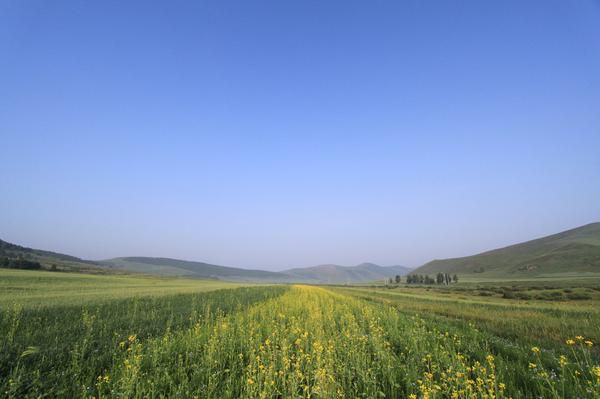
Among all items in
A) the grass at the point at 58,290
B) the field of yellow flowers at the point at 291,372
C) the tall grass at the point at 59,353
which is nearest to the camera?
the field of yellow flowers at the point at 291,372

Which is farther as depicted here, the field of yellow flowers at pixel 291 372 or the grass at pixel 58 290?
the grass at pixel 58 290

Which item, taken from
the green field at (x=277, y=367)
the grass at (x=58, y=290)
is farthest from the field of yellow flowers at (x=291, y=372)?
the grass at (x=58, y=290)

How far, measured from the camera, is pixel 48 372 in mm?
5824

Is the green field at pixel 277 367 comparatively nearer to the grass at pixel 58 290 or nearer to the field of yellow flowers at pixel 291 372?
the field of yellow flowers at pixel 291 372

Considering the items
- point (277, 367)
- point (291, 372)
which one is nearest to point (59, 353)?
point (277, 367)

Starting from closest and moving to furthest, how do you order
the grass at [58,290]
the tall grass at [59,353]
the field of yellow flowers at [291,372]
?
the field of yellow flowers at [291,372] < the tall grass at [59,353] < the grass at [58,290]

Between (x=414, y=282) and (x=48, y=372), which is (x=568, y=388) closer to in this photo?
(x=48, y=372)

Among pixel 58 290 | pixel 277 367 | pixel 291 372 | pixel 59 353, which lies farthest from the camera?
pixel 58 290

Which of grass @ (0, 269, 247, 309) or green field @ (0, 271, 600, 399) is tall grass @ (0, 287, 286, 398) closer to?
green field @ (0, 271, 600, 399)

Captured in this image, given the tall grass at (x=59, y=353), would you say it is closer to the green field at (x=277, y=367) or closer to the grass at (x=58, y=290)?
the green field at (x=277, y=367)

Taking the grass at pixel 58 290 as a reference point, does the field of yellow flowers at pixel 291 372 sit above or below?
above

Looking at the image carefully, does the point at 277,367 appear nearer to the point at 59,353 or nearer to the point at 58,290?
the point at 59,353

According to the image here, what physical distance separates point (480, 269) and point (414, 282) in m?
70.2

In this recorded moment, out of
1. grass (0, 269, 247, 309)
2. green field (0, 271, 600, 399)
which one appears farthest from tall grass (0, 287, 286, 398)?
grass (0, 269, 247, 309)
